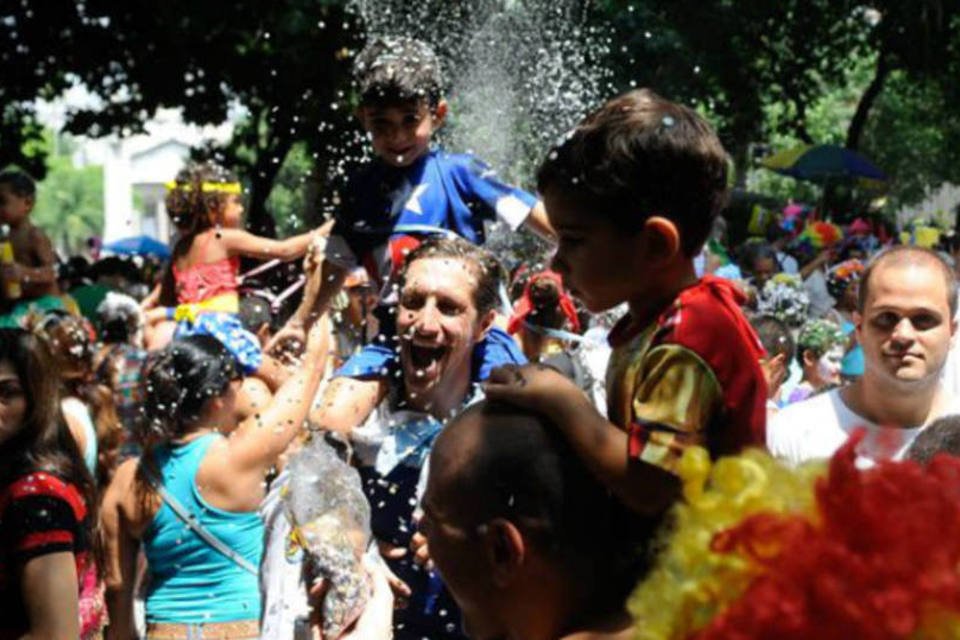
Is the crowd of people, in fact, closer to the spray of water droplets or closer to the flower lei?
the flower lei

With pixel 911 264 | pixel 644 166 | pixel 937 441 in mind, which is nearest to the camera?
pixel 644 166

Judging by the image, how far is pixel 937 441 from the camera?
12.8ft

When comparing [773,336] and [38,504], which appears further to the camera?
[773,336]

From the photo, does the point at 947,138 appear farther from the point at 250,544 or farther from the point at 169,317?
the point at 250,544

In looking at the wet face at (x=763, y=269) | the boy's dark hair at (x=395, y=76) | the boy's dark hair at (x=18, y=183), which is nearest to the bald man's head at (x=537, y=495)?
the boy's dark hair at (x=395, y=76)

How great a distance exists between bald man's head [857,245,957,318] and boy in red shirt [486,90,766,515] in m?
2.36

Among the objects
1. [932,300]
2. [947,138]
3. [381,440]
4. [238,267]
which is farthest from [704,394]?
[947,138]

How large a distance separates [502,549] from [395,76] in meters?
2.85

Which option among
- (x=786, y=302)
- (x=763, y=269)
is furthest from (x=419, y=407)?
(x=763, y=269)

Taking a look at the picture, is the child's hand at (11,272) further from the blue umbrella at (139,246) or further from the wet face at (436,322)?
the blue umbrella at (139,246)

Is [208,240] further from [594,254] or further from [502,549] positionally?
[502,549]

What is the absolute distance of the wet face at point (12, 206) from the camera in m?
11.3

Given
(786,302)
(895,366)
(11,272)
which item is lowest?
(11,272)

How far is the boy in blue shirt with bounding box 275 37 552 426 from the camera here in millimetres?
5191
